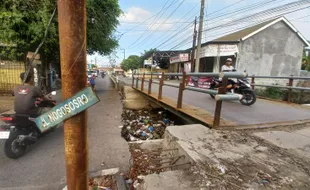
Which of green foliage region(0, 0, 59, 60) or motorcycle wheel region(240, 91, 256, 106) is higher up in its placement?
green foliage region(0, 0, 59, 60)

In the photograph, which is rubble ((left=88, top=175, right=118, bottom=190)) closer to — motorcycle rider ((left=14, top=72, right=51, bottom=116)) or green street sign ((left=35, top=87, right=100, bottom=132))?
green street sign ((left=35, top=87, right=100, bottom=132))

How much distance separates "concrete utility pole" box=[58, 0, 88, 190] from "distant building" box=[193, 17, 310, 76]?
15.7 m

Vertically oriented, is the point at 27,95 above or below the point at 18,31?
below

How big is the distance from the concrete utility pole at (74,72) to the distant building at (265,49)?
15.7 metres

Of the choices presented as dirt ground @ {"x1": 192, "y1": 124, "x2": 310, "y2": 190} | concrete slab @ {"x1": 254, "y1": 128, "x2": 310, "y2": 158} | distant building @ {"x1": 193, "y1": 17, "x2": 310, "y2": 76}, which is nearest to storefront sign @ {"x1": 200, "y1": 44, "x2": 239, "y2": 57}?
distant building @ {"x1": 193, "y1": 17, "x2": 310, "y2": 76}

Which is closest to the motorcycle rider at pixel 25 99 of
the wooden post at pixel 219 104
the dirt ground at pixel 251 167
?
the dirt ground at pixel 251 167

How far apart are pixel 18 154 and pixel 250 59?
54.4 ft

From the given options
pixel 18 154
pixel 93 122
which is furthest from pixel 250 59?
pixel 18 154

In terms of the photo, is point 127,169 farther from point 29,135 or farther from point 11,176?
point 29,135

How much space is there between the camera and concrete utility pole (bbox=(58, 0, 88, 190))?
107cm

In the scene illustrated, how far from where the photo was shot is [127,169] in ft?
9.59

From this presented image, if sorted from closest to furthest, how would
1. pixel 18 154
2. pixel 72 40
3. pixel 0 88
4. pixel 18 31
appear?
1. pixel 72 40
2. pixel 18 154
3. pixel 18 31
4. pixel 0 88

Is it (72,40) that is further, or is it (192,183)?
(192,183)

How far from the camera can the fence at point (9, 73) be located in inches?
372
